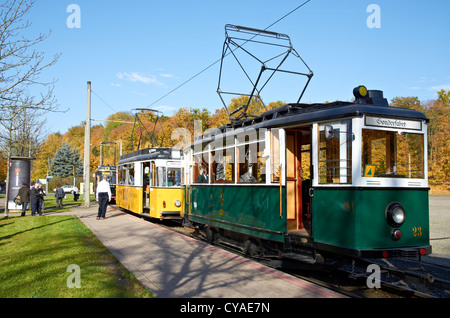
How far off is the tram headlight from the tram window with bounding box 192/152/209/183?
549 cm

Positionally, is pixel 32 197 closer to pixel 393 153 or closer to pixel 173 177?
pixel 173 177

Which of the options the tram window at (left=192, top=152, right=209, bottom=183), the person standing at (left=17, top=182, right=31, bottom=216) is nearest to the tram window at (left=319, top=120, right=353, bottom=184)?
the tram window at (left=192, top=152, right=209, bottom=183)

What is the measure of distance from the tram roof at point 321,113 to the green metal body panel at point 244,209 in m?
1.33

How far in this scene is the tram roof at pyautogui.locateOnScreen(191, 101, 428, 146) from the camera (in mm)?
6371

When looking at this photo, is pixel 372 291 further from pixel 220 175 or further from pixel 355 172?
pixel 220 175

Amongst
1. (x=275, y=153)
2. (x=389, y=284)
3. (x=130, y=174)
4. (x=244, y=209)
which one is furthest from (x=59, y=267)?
(x=130, y=174)

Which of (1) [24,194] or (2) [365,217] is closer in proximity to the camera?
(2) [365,217]

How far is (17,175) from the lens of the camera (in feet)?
64.9

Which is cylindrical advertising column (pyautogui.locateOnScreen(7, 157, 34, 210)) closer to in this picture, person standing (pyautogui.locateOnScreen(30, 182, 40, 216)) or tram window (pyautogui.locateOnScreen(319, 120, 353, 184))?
person standing (pyautogui.locateOnScreen(30, 182, 40, 216))

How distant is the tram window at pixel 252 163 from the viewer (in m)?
8.04

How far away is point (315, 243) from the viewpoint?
263 inches

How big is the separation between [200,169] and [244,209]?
3125mm

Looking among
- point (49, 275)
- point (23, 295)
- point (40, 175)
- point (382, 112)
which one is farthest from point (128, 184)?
point (40, 175)

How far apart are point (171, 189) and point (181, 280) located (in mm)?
8425
